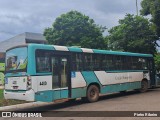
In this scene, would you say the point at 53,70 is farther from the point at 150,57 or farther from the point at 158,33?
the point at 158,33

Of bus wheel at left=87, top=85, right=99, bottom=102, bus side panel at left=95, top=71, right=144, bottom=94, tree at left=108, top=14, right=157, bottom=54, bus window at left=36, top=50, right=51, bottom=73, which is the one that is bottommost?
bus wheel at left=87, top=85, right=99, bottom=102

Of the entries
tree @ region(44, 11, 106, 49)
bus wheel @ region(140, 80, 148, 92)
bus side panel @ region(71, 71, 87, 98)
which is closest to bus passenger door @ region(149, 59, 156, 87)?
bus wheel @ region(140, 80, 148, 92)

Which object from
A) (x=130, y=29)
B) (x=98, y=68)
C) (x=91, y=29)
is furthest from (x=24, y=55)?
(x=130, y=29)

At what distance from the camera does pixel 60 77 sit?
1386 centimetres

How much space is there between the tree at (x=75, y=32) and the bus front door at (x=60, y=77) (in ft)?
37.7

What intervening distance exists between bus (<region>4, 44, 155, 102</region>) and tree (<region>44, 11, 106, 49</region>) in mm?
7752

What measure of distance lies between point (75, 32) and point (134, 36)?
567cm

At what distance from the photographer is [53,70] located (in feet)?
44.3

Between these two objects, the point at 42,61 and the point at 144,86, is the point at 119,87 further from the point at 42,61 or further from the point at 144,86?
the point at 42,61

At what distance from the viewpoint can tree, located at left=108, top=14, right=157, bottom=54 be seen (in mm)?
27188

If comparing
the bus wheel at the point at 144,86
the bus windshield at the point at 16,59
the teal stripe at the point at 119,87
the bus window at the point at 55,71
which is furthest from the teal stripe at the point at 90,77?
the bus wheel at the point at 144,86

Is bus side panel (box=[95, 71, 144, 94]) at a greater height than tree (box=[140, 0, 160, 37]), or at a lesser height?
lesser

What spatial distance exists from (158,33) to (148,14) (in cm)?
187

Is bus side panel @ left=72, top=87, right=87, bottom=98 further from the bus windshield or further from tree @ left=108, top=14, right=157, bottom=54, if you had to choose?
tree @ left=108, top=14, right=157, bottom=54
